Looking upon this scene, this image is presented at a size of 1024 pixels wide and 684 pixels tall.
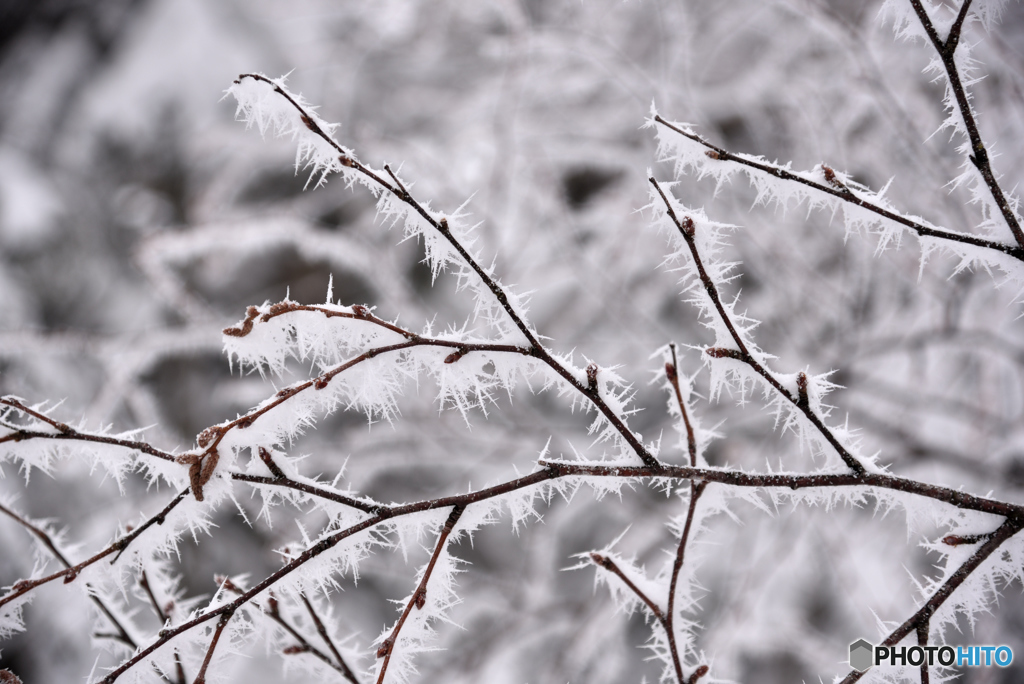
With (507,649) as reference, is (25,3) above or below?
above

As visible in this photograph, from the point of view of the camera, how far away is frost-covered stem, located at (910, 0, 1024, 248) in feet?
1.86

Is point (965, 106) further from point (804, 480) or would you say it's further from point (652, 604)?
point (652, 604)

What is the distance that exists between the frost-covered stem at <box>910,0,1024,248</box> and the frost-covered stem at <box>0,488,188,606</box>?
1.00m

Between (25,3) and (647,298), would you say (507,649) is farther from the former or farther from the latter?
(25,3)

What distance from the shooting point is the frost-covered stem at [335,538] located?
1.88 ft

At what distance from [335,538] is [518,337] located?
0.31 metres

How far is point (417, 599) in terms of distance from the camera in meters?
0.57

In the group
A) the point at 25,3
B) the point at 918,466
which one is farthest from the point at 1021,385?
the point at 25,3

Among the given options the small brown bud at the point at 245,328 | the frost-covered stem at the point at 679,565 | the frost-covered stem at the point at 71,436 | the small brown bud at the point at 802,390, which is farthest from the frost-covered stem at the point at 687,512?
the frost-covered stem at the point at 71,436

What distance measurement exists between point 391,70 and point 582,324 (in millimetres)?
1949

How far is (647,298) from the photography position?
255 cm

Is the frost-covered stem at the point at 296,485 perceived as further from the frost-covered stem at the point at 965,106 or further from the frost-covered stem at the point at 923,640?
the frost-covered stem at the point at 965,106

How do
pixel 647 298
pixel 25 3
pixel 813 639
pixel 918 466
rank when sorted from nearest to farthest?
1. pixel 918 466
2. pixel 813 639
3. pixel 647 298
4. pixel 25 3

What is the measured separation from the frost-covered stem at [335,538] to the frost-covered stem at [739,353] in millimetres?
162
